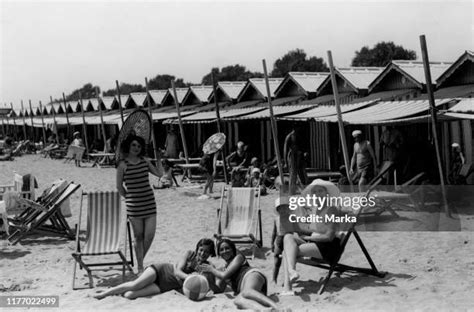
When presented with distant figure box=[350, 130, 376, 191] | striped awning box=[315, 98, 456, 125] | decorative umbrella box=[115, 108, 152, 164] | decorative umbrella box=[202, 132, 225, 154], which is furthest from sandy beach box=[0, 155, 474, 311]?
decorative umbrella box=[202, 132, 225, 154]

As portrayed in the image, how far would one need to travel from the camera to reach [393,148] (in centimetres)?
1019

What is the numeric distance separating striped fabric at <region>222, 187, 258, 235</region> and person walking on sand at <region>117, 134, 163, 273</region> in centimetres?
140

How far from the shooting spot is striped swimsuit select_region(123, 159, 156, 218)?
5.98 meters

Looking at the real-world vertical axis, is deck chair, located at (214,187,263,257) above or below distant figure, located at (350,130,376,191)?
below

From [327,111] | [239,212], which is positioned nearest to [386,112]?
[327,111]

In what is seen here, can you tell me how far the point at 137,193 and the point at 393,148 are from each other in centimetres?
552

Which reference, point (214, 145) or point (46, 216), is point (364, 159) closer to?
point (214, 145)

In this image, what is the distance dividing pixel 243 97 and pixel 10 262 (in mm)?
13776

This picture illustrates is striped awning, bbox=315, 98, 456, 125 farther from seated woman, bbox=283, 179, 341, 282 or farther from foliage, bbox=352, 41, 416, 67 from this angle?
foliage, bbox=352, 41, 416, 67

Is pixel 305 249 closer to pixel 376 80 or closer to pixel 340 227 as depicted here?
pixel 340 227

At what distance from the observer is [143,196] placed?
236 inches

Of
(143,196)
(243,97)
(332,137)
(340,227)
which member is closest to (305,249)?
(340,227)

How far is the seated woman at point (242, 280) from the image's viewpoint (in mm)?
4801

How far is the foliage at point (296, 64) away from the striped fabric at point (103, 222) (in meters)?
54.1
